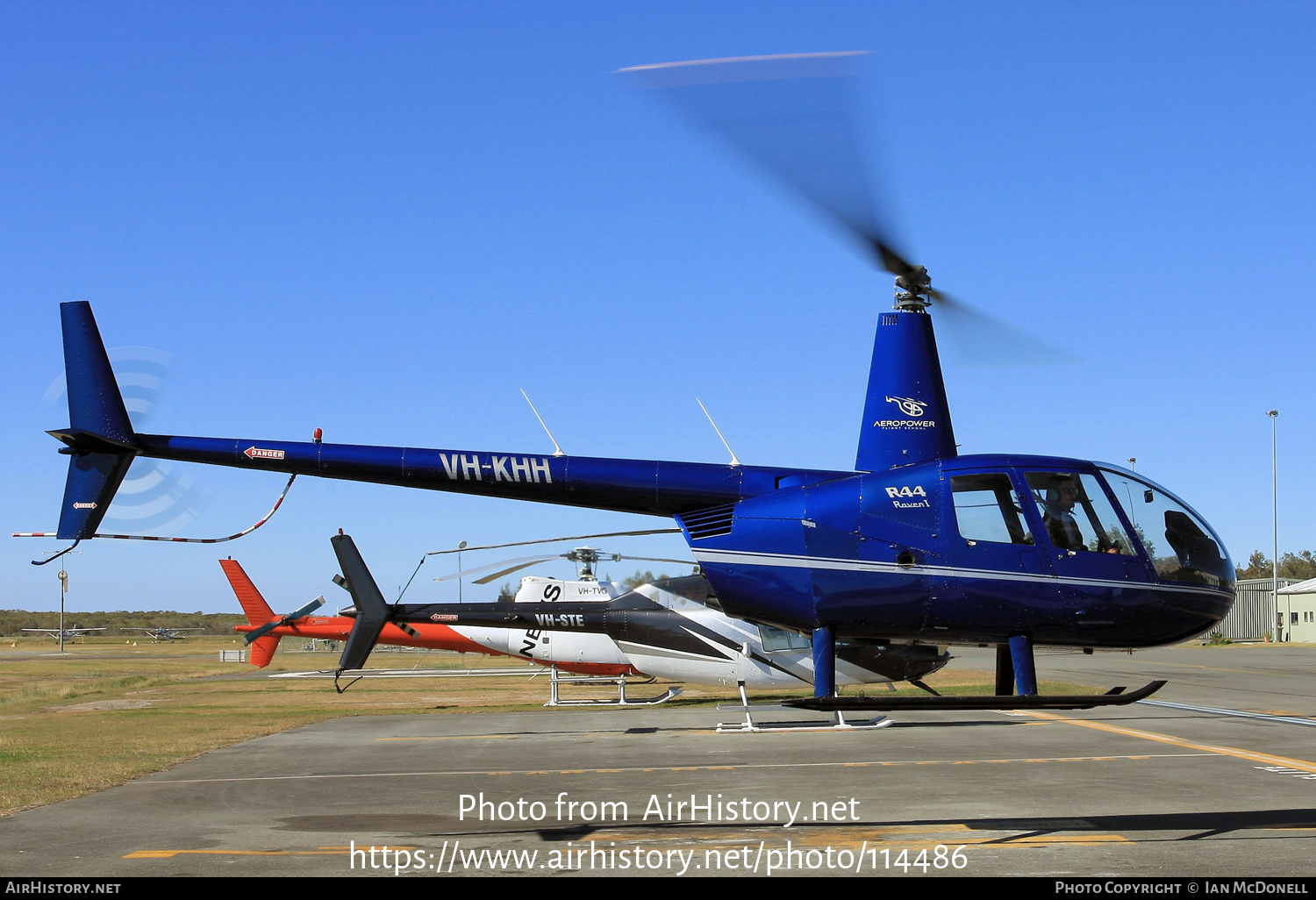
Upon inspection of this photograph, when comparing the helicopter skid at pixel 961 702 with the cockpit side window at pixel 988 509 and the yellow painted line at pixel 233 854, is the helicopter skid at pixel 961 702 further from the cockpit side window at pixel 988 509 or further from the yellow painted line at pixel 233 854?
the yellow painted line at pixel 233 854

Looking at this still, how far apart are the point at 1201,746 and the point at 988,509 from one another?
9858 mm

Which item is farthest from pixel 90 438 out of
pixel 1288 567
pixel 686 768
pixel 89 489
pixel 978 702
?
pixel 1288 567

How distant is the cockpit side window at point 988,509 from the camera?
924cm

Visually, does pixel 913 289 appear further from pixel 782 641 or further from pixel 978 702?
pixel 782 641

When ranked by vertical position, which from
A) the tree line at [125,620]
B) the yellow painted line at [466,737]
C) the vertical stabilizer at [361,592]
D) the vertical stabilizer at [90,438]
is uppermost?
the vertical stabilizer at [90,438]

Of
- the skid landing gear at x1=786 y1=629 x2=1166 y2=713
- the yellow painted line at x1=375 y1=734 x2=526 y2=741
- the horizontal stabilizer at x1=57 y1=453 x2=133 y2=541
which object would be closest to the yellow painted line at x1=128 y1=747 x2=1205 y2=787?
the yellow painted line at x1=375 y1=734 x2=526 y2=741

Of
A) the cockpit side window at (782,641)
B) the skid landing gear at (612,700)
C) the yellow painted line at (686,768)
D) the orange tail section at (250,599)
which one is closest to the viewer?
the yellow painted line at (686,768)

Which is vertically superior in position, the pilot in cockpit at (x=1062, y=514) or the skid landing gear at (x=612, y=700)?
the pilot in cockpit at (x=1062, y=514)

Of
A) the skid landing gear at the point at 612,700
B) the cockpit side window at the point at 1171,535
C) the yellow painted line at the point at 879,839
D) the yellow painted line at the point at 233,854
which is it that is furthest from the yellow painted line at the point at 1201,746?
the yellow painted line at the point at 233,854

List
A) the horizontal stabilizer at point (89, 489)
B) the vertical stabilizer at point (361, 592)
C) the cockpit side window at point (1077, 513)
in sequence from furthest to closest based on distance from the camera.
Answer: the vertical stabilizer at point (361, 592)
the horizontal stabilizer at point (89, 489)
the cockpit side window at point (1077, 513)

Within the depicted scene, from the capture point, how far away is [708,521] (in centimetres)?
1020

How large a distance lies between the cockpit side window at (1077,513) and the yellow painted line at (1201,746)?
7.27m
